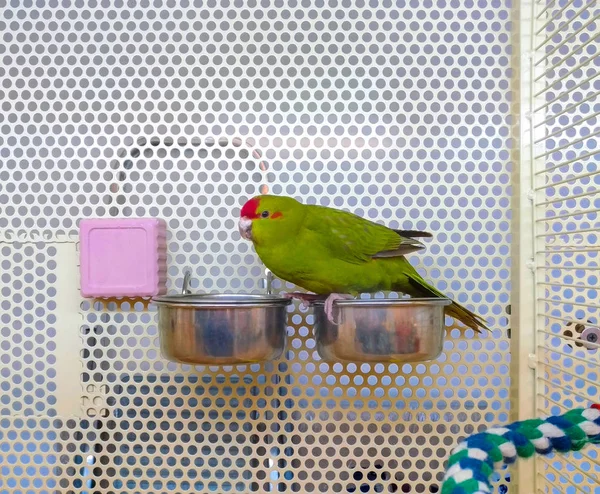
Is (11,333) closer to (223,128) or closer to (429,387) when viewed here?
(223,128)

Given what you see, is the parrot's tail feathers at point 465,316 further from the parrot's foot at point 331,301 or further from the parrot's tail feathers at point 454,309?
the parrot's foot at point 331,301

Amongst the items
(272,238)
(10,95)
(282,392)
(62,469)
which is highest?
(10,95)

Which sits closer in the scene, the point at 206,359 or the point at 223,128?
the point at 206,359

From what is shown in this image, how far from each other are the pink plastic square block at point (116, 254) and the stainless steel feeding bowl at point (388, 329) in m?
0.32

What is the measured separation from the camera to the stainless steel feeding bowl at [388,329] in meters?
0.70

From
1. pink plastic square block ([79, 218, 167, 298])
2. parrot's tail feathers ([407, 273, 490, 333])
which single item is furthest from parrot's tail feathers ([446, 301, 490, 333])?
pink plastic square block ([79, 218, 167, 298])

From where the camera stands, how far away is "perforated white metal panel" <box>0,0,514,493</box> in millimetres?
865

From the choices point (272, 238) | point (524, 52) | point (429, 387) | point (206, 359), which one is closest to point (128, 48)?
point (272, 238)

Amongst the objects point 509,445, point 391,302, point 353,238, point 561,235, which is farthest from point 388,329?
point 561,235

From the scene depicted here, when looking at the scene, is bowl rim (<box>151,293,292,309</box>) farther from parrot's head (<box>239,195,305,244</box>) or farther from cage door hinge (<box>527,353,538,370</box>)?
cage door hinge (<box>527,353,538,370</box>)

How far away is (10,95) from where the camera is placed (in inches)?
35.6

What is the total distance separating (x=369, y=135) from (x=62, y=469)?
2.54ft

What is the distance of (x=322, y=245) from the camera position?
0.76 m

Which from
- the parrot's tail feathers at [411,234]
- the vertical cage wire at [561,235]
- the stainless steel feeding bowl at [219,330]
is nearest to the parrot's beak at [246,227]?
the stainless steel feeding bowl at [219,330]
